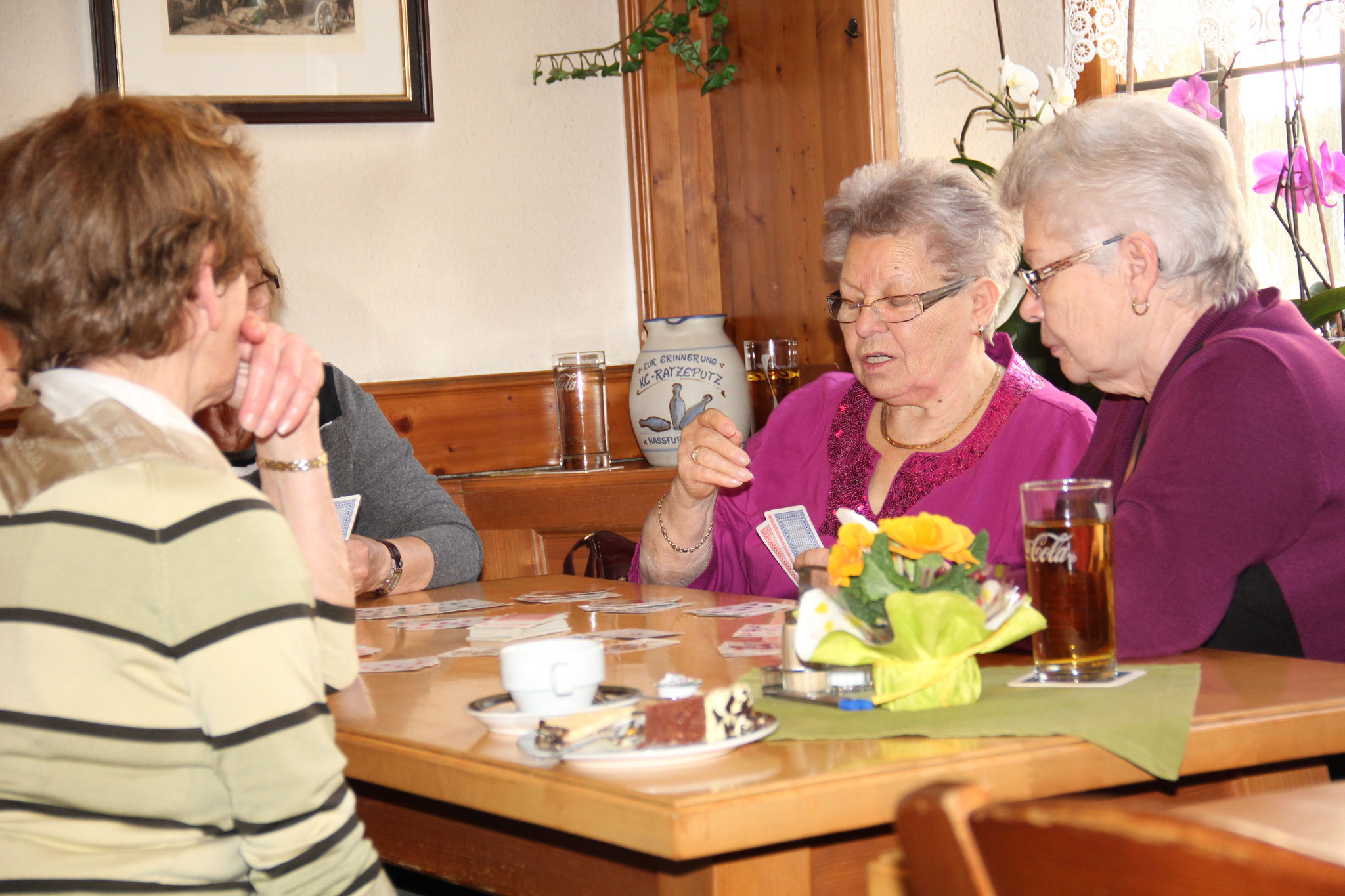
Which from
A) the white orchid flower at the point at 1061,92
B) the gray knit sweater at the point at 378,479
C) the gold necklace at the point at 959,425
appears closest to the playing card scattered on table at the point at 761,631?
the gold necklace at the point at 959,425

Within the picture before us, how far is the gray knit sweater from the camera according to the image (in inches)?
93.2

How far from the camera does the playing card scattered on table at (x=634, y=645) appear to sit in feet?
4.82

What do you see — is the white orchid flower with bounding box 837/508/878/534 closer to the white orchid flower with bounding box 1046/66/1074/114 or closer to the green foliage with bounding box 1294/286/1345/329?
the green foliage with bounding box 1294/286/1345/329

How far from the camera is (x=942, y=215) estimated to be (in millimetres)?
2209

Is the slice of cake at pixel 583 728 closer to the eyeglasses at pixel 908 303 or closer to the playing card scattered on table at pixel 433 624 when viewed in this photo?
the playing card scattered on table at pixel 433 624

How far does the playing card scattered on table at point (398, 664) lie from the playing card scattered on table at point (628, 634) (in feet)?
0.65

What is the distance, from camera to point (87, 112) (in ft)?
3.40

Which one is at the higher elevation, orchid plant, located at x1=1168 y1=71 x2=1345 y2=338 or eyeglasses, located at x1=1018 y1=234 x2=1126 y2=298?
orchid plant, located at x1=1168 y1=71 x2=1345 y2=338

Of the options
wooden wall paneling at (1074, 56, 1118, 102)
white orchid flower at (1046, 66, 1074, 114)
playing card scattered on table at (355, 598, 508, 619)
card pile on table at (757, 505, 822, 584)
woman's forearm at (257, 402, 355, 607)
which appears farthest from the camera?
wooden wall paneling at (1074, 56, 1118, 102)

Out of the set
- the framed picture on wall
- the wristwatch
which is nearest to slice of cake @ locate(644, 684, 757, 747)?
the wristwatch

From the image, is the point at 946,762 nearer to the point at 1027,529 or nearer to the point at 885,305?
the point at 1027,529

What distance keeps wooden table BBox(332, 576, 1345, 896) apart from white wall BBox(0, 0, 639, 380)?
225cm

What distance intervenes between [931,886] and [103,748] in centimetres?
→ 62

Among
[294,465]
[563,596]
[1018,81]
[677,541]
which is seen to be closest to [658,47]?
[1018,81]
